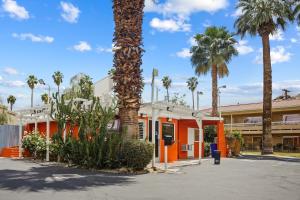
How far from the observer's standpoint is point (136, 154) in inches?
654

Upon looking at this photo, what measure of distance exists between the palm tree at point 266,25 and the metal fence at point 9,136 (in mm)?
20090

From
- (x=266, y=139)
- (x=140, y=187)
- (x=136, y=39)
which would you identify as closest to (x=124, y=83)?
(x=136, y=39)

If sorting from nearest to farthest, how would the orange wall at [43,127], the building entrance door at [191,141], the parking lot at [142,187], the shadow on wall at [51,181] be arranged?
the parking lot at [142,187]
the shadow on wall at [51,181]
the orange wall at [43,127]
the building entrance door at [191,141]

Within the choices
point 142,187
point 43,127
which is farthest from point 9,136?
point 142,187

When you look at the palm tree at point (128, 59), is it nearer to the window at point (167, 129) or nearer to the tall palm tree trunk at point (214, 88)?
the window at point (167, 129)

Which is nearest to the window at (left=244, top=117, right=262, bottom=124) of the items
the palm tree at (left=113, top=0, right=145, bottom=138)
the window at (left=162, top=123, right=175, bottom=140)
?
the window at (left=162, top=123, right=175, bottom=140)

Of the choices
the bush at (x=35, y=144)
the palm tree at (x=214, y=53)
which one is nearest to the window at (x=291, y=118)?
the palm tree at (x=214, y=53)

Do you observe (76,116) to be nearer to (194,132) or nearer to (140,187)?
(140,187)

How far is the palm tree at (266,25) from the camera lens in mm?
35031

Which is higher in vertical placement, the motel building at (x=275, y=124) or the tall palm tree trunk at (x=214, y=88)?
the tall palm tree trunk at (x=214, y=88)

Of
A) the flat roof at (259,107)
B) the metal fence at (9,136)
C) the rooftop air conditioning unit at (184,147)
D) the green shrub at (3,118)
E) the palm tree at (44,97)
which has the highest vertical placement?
the palm tree at (44,97)

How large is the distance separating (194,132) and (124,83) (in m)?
12.8

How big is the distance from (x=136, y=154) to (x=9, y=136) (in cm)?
1577

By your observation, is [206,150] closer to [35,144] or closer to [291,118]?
[35,144]
